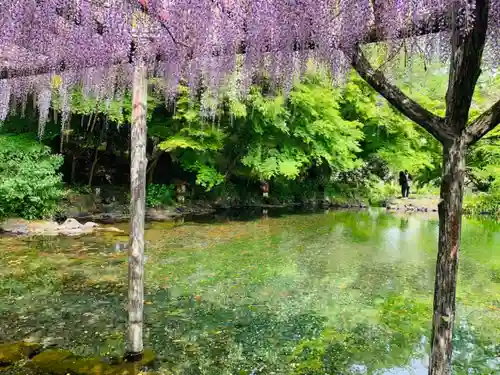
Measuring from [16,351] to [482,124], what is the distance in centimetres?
370

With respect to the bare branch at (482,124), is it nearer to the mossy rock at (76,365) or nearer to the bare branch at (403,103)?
the bare branch at (403,103)

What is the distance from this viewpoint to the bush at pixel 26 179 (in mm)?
9539

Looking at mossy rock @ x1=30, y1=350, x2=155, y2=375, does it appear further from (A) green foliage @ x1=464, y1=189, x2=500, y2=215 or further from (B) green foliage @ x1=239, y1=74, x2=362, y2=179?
(A) green foliage @ x1=464, y1=189, x2=500, y2=215

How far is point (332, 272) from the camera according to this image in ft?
22.5

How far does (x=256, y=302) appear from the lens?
17.2ft

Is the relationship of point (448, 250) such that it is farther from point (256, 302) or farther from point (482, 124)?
point (256, 302)

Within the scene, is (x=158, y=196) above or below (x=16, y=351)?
above

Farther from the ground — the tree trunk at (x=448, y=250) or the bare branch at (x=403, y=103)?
the bare branch at (x=403, y=103)

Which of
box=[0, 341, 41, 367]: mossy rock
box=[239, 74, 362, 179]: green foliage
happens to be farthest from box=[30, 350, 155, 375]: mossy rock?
box=[239, 74, 362, 179]: green foliage

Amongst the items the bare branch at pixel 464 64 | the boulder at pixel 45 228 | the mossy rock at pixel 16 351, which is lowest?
the mossy rock at pixel 16 351

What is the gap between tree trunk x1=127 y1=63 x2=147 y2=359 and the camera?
3557mm

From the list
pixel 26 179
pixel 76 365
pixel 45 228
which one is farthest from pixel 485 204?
pixel 76 365

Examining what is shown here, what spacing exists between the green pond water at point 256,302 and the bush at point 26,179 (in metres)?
1.47

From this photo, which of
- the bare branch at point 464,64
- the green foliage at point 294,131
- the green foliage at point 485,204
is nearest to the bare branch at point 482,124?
the bare branch at point 464,64
